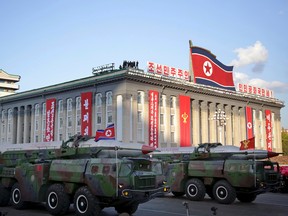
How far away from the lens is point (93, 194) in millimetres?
13531

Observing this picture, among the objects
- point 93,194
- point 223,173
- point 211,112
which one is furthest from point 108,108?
point 93,194

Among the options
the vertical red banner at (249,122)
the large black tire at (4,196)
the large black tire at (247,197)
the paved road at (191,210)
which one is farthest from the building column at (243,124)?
the large black tire at (4,196)

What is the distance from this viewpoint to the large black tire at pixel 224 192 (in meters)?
18.3

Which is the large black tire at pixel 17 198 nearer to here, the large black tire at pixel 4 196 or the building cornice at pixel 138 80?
the large black tire at pixel 4 196

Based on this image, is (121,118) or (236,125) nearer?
(121,118)

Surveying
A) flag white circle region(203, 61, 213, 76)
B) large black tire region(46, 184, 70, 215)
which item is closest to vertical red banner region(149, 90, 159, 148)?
flag white circle region(203, 61, 213, 76)

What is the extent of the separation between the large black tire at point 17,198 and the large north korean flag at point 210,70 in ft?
149

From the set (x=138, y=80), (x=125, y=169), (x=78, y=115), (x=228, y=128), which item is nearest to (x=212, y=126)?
(x=228, y=128)

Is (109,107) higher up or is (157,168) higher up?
(109,107)

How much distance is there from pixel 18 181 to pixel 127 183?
18.5ft

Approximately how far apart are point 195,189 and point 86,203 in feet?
26.7

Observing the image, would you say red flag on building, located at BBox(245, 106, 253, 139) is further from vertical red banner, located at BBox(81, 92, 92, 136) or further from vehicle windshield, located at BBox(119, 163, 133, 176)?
vehicle windshield, located at BBox(119, 163, 133, 176)

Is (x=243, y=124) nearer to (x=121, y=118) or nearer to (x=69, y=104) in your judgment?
(x=121, y=118)

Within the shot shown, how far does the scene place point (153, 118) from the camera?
5147 cm
